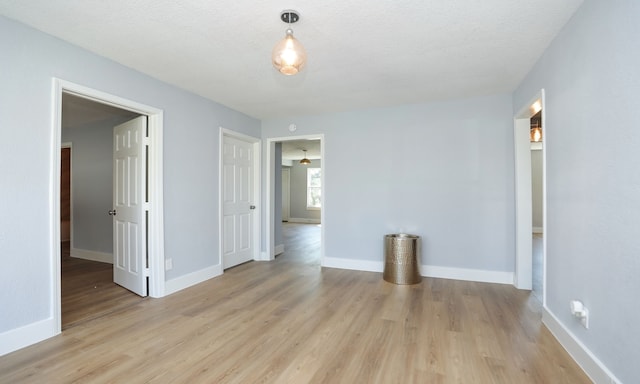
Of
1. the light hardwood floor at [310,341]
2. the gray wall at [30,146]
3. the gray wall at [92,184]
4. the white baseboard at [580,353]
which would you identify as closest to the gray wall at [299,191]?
the gray wall at [92,184]

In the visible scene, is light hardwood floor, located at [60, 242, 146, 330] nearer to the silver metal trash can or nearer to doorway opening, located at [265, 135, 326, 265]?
doorway opening, located at [265, 135, 326, 265]

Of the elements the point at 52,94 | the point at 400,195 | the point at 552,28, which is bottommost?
the point at 400,195

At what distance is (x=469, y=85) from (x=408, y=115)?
0.91 metres

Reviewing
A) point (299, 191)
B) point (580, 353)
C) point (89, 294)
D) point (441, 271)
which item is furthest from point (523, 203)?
point (299, 191)

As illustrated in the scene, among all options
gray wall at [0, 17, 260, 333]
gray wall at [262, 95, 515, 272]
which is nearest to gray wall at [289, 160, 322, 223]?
gray wall at [262, 95, 515, 272]

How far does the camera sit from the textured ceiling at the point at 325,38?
6.47 feet

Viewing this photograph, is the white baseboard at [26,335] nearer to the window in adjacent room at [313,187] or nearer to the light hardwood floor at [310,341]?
the light hardwood floor at [310,341]

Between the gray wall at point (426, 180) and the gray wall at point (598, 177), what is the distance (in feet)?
4.30

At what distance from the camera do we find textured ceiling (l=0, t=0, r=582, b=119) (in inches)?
77.6

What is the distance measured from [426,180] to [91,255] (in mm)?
5684

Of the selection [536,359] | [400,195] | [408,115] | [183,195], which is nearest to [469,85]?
[408,115]

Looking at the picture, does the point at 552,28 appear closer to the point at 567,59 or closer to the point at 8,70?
the point at 567,59

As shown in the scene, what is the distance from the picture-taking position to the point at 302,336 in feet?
7.73

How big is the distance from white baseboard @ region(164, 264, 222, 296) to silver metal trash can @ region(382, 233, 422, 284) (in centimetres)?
232
